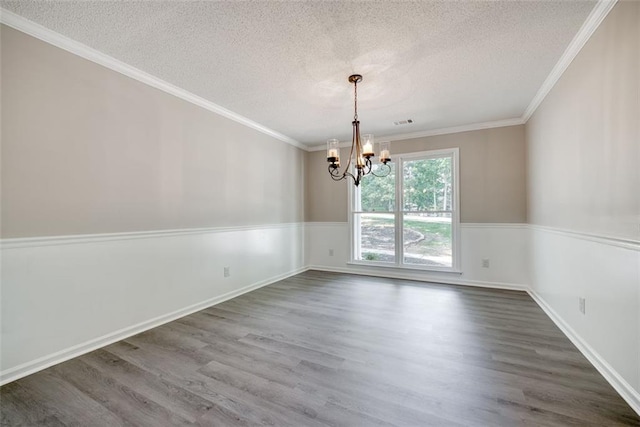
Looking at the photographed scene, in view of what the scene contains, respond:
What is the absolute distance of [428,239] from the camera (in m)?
4.60

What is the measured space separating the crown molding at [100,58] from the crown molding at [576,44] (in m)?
3.59

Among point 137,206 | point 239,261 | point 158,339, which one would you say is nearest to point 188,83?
point 137,206

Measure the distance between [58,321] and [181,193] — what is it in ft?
5.01

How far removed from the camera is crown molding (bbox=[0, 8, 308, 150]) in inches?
76.3

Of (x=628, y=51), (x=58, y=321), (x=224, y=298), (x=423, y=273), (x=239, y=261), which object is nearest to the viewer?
Result: (x=628, y=51)

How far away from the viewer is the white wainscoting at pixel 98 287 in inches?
76.0

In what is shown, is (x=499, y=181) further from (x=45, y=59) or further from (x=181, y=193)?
(x=45, y=59)

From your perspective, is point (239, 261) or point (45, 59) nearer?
point (45, 59)

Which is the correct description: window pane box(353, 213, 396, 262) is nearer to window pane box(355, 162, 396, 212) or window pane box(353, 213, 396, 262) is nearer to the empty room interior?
window pane box(355, 162, 396, 212)

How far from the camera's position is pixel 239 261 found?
3900mm

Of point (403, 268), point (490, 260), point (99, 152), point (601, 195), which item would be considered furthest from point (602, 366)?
point (99, 152)

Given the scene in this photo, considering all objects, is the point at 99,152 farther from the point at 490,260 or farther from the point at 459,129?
the point at 490,260

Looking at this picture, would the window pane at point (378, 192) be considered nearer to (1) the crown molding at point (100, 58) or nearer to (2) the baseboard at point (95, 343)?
(1) the crown molding at point (100, 58)

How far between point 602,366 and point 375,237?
10.9 ft
